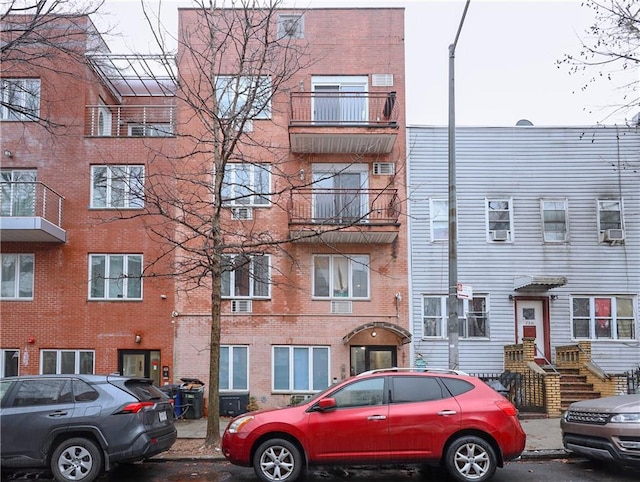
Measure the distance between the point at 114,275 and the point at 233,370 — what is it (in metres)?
4.30

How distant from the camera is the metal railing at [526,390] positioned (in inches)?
559

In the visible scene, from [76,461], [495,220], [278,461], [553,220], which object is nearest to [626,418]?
[278,461]

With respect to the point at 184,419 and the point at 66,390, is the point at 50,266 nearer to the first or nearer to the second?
the point at 184,419

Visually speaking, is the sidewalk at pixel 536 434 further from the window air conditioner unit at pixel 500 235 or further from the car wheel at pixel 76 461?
the window air conditioner unit at pixel 500 235

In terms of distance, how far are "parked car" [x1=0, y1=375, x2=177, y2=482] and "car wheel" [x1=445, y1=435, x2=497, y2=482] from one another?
4238 mm

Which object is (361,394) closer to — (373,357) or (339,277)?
(373,357)

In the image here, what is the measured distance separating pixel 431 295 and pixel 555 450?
21.6 feet


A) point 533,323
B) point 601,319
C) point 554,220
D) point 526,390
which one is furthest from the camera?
point 554,220

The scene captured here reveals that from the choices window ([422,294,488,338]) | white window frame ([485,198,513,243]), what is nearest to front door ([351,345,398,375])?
window ([422,294,488,338])

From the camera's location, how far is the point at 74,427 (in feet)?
27.0

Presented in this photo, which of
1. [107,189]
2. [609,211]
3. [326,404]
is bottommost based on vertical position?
[326,404]

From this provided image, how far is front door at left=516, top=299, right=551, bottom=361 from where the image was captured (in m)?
16.6

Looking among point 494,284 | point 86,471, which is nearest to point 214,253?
point 86,471

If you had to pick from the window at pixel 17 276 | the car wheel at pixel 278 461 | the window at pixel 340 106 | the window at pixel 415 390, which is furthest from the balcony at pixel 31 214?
the window at pixel 415 390
